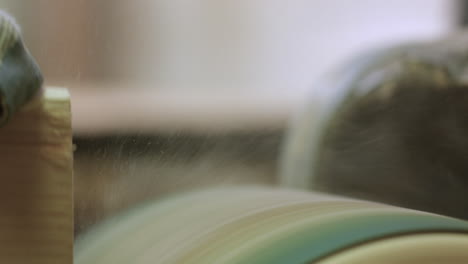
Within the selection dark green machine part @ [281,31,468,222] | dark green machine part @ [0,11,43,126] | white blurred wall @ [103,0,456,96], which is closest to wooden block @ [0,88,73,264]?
dark green machine part @ [0,11,43,126]

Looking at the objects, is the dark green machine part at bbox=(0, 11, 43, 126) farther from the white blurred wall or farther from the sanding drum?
the white blurred wall

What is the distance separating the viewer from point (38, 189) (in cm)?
31

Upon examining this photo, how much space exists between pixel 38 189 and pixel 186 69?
61 cm

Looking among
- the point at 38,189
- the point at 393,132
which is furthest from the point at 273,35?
the point at 38,189

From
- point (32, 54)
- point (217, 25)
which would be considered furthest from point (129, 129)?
point (217, 25)

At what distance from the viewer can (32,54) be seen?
0.32m

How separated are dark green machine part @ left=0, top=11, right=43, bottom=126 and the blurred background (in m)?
0.02

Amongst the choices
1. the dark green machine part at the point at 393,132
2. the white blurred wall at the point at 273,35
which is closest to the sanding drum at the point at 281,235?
the dark green machine part at the point at 393,132

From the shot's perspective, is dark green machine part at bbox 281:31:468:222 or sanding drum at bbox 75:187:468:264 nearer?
sanding drum at bbox 75:187:468:264

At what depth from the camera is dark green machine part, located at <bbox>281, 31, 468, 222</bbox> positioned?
52cm

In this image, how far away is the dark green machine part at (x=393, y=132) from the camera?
52 cm

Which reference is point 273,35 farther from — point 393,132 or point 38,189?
point 38,189

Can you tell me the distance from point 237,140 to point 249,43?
0.72 metres

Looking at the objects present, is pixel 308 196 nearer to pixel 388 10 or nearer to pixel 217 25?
pixel 217 25
